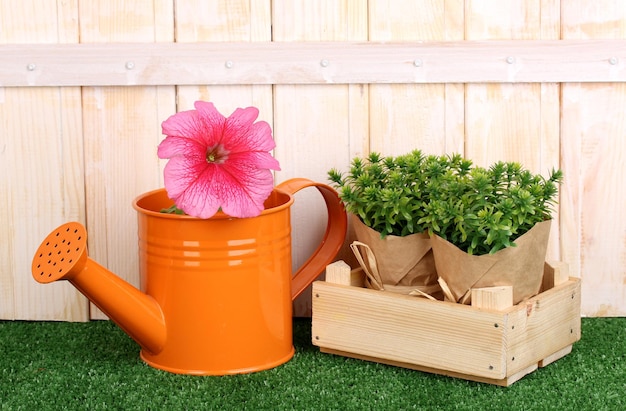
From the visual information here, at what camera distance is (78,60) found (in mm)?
1821

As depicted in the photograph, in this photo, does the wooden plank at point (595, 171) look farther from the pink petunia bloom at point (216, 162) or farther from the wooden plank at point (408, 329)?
the pink petunia bloom at point (216, 162)

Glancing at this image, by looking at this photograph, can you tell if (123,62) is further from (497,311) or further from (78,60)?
(497,311)

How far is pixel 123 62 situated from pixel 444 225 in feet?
2.30

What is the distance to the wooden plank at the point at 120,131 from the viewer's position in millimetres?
1829

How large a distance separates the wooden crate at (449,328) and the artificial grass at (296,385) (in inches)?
1.1

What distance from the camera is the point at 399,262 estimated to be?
1620mm

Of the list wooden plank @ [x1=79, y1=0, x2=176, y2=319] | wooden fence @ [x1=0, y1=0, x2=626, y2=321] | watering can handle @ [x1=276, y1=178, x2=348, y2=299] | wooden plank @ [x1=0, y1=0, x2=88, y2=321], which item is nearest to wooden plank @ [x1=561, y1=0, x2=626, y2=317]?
wooden fence @ [x1=0, y1=0, x2=626, y2=321]

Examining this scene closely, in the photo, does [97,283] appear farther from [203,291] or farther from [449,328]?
[449,328]

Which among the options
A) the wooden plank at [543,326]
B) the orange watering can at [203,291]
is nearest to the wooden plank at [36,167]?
the orange watering can at [203,291]

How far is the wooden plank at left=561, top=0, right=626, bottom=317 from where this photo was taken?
1806 millimetres

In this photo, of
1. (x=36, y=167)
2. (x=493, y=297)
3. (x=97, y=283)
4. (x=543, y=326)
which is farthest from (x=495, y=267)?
(x=36, y=167)

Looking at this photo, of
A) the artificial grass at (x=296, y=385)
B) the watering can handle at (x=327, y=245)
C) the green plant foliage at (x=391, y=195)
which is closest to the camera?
the artificial grass at (x=296, y=385)

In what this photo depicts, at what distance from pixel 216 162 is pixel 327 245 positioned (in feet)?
1.10

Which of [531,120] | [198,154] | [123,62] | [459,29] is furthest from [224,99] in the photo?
[531,120]
